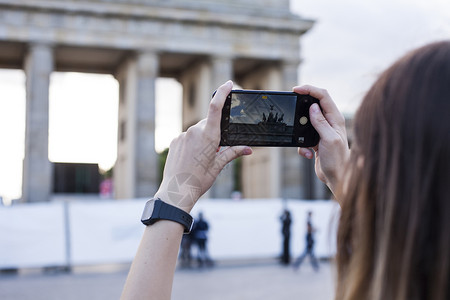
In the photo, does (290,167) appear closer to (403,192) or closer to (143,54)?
(143,54)

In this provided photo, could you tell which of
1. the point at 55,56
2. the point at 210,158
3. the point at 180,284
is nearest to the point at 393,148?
the point at 210,158

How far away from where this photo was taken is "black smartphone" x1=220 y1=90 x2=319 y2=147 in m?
2.24

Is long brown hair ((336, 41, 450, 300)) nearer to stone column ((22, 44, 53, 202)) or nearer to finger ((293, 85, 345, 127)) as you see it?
finger ((293, 85, 345, 127))

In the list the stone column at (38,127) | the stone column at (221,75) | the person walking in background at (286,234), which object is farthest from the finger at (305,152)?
the stone column at (221,75)

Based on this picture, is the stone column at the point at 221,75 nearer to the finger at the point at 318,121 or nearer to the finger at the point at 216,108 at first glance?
the finger at the point at 318,121

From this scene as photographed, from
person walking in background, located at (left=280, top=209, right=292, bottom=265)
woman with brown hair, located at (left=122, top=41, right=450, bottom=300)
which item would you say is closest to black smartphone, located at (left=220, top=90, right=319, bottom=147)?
woman with brown hair, located at (left=122, top=41, right=450, bottom=300)

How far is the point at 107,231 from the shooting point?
59.4 feet

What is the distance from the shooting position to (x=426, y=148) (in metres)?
1.19

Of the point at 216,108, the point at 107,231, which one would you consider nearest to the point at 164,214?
the point at 216,108

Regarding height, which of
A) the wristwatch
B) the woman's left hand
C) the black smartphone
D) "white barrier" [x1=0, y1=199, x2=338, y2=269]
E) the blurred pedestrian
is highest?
the black smartphone

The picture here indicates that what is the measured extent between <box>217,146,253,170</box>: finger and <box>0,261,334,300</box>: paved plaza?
377 inches

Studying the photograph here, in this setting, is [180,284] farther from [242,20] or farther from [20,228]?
[242,20]

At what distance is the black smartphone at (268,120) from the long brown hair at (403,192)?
92cm

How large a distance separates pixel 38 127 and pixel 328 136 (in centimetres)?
3649
